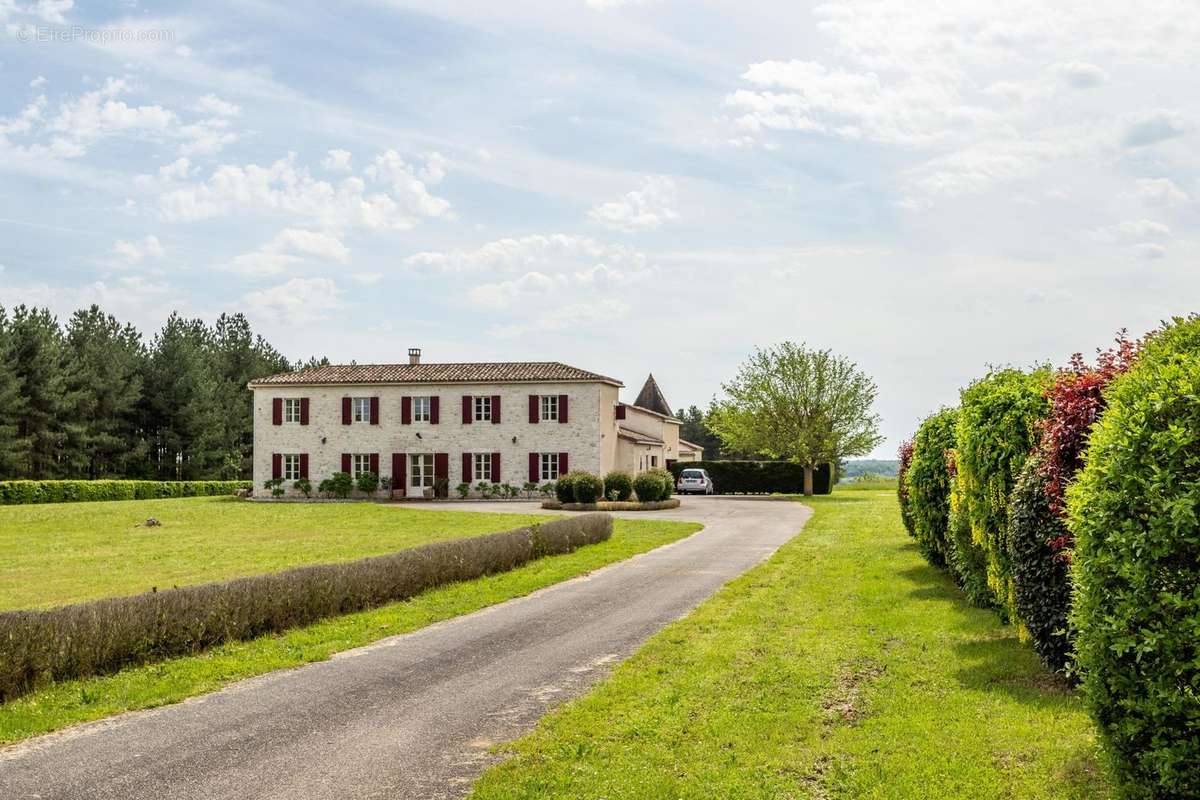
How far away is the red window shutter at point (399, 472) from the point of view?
43.5 m

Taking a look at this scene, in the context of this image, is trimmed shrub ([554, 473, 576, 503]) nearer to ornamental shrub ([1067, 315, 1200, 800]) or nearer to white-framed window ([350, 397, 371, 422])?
white-framed window ([350, 397, 371, 422])

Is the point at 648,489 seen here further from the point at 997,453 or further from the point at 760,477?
the point at 997,453

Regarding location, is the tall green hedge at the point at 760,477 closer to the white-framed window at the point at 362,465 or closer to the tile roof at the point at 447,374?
the tile roof at the point at 447,374

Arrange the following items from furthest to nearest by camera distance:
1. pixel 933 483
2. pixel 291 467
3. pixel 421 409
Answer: pixel 291 467 < pixel 421 409 < pixel 933 483

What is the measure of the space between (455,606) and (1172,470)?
10.3 meters

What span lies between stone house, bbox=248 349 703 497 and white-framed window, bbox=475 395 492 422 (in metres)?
0.05

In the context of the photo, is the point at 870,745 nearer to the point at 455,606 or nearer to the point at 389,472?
the point at 455,606

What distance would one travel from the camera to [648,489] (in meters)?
36.2

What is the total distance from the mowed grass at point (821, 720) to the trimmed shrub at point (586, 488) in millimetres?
24093

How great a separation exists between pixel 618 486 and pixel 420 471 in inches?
436

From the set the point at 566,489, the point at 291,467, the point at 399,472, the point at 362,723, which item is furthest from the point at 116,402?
the point at 362,723

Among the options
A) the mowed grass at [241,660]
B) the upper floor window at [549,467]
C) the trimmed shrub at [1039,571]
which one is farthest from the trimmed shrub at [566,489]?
the trimmed shrub at [1039,571]

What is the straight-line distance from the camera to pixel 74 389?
2159 inches

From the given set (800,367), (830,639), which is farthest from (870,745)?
(800,367)
